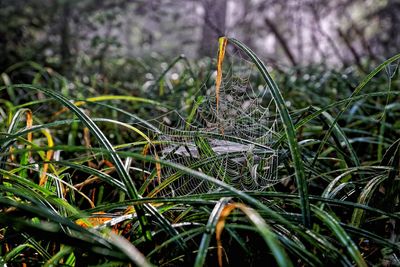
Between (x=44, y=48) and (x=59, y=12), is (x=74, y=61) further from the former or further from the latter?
(x=59, y=12)

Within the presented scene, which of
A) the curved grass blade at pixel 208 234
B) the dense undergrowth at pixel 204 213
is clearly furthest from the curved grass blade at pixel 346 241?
the curved grass blade at pixel 208 234

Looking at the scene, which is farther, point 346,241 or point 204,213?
point 204,213

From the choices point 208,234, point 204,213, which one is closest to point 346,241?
point 208,234

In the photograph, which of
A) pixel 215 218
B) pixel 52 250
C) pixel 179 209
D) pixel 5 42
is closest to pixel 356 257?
pixel 215 218

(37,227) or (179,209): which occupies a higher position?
(37,227)

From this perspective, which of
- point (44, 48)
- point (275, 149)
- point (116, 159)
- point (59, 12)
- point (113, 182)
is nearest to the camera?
point (116, 159)

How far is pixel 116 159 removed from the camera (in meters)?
0.90

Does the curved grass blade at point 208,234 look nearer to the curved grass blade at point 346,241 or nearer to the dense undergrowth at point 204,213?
the dense undergrowth at point 204,213

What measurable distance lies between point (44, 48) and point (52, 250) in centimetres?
569

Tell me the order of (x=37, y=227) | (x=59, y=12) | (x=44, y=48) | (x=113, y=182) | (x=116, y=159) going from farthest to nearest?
1. (x=59, y=12)
2. (x=44, y=48)
3. (x=113, y=182)
4. (x=116, y=159)
5. (x=37, y=227)

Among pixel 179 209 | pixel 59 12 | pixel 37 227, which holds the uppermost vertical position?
pixel 59 12

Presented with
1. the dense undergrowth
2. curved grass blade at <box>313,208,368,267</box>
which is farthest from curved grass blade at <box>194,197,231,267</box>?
curved grass blade at <box>313,208,368,267</box>

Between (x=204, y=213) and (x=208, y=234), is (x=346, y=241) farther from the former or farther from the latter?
(x=204, y=213)

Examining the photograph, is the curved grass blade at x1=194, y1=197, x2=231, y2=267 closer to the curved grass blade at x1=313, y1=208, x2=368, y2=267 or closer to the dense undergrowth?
the dense undergrowth
